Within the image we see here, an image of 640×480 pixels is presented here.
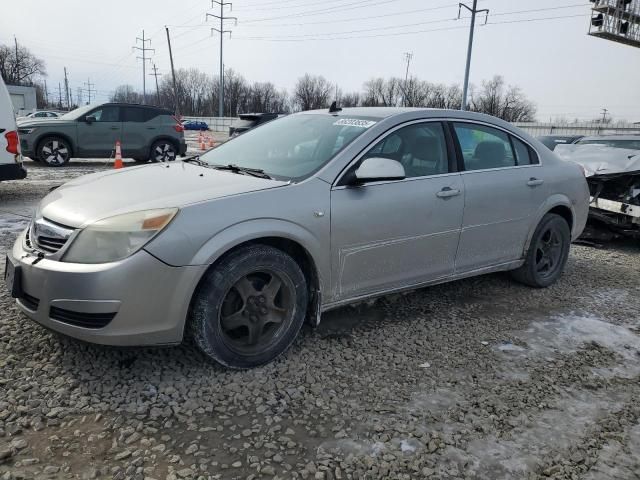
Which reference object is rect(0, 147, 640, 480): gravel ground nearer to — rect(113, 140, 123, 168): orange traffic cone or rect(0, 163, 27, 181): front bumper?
rect(0, 163, 27, 181): front bumper

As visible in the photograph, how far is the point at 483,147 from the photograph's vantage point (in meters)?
4.41

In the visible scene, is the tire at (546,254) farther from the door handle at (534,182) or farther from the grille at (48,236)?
the grille at (48,236)

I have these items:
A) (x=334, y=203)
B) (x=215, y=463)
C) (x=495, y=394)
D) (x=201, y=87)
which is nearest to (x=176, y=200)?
(x=334, y=203)

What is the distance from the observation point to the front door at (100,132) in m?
13.3

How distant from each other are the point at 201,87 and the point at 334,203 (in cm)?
10585

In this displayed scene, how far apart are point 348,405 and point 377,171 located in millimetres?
1442

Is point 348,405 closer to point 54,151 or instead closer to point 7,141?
point 7,141

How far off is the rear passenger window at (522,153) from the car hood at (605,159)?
9.22ft

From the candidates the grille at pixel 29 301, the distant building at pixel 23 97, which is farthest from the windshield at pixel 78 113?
the distant building at pixel 23 97

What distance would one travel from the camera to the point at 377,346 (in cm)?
360

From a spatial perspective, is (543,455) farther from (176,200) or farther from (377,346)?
(176,200)

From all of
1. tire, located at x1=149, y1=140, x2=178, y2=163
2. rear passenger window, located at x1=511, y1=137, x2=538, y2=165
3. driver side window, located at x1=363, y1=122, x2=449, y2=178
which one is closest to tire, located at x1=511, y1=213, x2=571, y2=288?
rear passenger window, located at x1=511, y1=137, x2=538, y2=165

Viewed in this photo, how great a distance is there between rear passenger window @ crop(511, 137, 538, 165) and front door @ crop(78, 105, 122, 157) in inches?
451

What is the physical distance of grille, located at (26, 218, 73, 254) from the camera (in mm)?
2891
